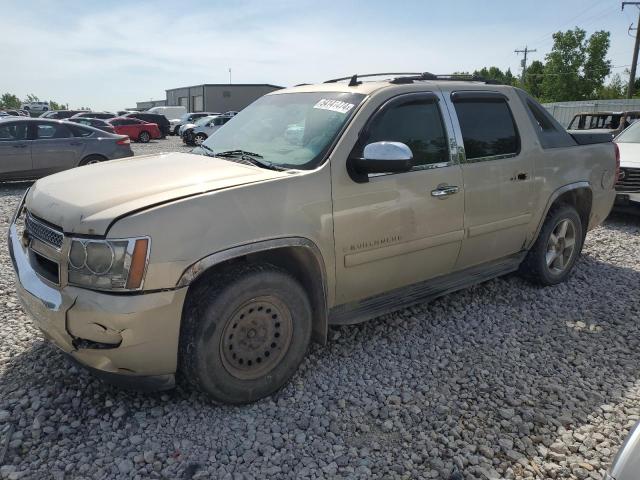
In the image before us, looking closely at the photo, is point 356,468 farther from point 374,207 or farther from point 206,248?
point 374,207

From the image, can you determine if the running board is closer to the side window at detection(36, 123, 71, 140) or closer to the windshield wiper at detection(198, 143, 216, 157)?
the windshield wiper at detection(198, 143, 216, 157)

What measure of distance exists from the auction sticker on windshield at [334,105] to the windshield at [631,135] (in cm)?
712

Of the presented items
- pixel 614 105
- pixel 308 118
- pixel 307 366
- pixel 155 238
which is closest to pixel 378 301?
pixel 307 366

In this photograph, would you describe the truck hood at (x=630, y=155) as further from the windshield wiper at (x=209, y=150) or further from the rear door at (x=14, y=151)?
the rear door at (x=14, y=151)

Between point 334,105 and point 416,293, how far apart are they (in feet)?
4.83

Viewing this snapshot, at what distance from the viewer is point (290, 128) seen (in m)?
3.49

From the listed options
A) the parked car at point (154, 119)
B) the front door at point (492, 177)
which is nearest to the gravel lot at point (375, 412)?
the front door at point (492, 177)

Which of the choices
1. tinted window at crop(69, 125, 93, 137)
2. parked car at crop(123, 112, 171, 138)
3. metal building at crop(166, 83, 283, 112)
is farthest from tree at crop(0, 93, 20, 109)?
tinted window at crop(69, 125, 93, 137)

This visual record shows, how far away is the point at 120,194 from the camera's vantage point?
2678mm

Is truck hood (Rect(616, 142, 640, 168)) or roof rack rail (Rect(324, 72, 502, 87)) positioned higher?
roof rack rail (Rect(324, 72, 502, 87))

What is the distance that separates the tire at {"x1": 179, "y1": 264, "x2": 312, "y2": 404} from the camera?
266 centimetres

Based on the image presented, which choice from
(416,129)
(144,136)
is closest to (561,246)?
(416,129)

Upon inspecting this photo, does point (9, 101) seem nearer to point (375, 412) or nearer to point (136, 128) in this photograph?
point (136, 128)

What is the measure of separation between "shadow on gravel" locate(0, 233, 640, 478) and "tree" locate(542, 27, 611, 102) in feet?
173
